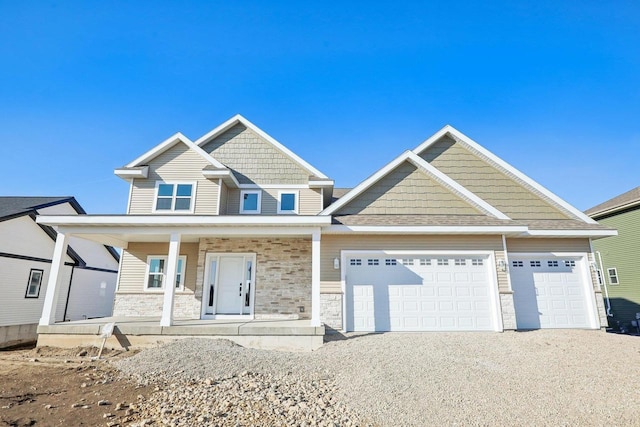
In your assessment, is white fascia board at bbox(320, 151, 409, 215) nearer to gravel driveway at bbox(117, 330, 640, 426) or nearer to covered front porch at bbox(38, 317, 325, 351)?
covered front porch at bbox(38, 317, 325, 351)

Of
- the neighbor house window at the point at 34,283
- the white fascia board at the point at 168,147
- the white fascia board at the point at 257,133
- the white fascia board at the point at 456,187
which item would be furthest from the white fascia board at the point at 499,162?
the neighbor house window at the point at 34,283

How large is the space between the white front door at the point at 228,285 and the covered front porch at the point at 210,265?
0.03m

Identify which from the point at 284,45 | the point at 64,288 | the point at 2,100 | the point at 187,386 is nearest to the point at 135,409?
the point at 187,386

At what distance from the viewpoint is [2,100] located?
35.4 ft

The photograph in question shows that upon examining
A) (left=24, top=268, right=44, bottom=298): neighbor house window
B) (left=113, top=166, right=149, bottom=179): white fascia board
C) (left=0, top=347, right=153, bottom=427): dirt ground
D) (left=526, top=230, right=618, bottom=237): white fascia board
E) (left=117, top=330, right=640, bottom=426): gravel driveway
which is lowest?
(left=0, top=347, right=153, bottom=427): dirt ground

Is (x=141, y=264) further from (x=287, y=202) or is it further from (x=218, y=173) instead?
(x=287, y=202)

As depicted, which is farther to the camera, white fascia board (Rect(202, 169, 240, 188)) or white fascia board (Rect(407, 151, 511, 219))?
Result: white fascia board (Rect(202, 169, 240, 188))

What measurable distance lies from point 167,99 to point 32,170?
9.06 m

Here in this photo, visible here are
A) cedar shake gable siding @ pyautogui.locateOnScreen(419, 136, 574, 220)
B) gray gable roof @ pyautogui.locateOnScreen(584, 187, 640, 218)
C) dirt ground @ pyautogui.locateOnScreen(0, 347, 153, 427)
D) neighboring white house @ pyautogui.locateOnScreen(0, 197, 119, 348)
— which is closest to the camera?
dirt ground @ pyautogui.locateOnScreen(0, 347, 153, 427)

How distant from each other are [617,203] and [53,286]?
24791mm

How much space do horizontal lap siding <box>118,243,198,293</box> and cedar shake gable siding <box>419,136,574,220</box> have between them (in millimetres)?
9888

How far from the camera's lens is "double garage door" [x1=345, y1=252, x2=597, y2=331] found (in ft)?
31.5

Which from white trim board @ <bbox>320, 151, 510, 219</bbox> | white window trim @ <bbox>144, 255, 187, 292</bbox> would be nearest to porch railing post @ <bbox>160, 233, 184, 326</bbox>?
white window trim @ <bbox>144, 255, 187, 292</bbox>

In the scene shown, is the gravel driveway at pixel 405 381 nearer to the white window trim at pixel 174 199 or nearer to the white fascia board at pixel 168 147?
the white window trim at pixel 174 199
